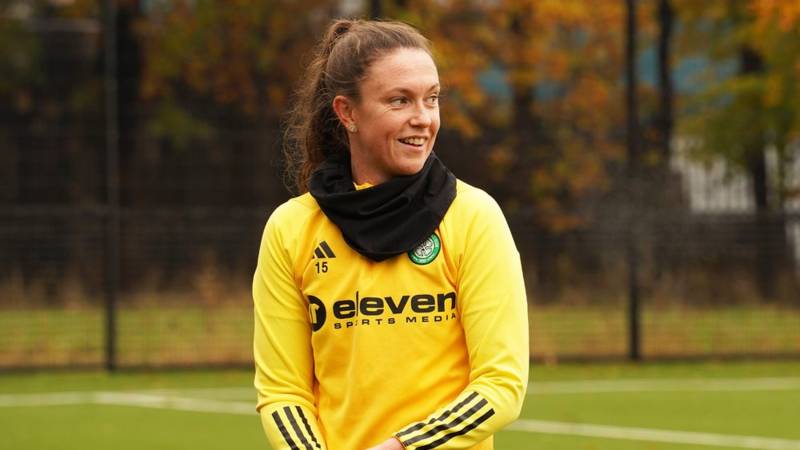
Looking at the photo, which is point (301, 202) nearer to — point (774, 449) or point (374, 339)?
point (374, 339)

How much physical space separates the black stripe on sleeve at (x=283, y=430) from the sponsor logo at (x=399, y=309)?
25cm

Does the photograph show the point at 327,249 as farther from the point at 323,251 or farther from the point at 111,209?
the point at 111,209

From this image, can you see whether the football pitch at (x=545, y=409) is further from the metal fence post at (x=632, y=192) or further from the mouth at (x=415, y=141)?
the mouth at (x=415, y=141)

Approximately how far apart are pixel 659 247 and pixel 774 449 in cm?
498

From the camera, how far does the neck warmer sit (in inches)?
121

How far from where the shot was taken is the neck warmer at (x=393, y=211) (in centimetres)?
306

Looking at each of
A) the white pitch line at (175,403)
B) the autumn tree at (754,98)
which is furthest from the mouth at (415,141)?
the autumn tree at (754,98)

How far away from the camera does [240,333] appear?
13.6m

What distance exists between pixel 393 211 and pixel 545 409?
26.7ft

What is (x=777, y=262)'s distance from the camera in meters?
14.0

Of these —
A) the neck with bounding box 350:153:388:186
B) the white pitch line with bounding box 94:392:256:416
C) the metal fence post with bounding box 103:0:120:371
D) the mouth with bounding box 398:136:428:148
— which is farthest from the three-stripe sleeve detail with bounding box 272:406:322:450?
the metal fence post with bounding box 103:0:120:371

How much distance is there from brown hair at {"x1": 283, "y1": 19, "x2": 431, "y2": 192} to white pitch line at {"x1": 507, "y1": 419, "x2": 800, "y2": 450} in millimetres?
6216

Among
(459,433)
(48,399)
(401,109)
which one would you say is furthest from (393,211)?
(48,399)

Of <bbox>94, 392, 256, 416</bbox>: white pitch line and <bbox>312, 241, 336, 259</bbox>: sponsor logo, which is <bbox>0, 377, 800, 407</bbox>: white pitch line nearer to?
<bbox>94, 392, 256, 416</bbox>: white pitch line
